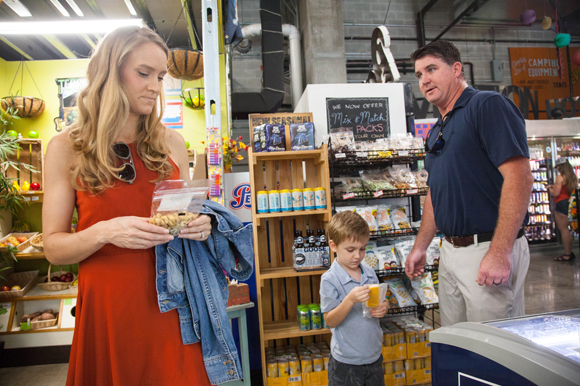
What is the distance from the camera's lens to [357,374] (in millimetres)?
1934

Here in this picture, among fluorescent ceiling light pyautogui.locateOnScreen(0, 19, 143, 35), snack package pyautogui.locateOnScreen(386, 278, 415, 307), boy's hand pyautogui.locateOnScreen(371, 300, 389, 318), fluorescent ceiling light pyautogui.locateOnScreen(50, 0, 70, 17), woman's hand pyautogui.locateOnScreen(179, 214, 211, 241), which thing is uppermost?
fluorescent ceiling light pyautogui.locateOnScreen(50, 0, 70, 17)

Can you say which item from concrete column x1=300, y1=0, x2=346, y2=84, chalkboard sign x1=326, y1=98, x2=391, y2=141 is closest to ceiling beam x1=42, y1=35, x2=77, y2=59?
concrete column x1=300, y1=0, x2=346, y2=84

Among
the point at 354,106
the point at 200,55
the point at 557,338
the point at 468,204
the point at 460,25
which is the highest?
the point at 460,25

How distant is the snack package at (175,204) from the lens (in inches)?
39.5

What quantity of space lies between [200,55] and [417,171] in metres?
3.37

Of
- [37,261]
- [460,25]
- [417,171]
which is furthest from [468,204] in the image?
[460,25]

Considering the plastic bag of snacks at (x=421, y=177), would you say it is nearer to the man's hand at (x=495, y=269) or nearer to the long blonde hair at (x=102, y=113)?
the man's hand at (x=495, y=269)

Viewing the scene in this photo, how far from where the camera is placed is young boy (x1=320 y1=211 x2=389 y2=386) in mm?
1930

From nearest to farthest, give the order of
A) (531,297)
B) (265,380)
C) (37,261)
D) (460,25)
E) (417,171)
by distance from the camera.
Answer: (265,380)
(417,171)
(37,261)
(531,297)
(460,25)

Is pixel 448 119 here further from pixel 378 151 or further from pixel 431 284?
pixel 431 284

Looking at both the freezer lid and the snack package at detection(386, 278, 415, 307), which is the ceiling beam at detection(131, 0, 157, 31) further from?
the freezer lid

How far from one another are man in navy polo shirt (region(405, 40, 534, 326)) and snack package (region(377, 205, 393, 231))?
1.16 m

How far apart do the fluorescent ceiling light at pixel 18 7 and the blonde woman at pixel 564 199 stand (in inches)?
394

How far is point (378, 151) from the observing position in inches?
123
